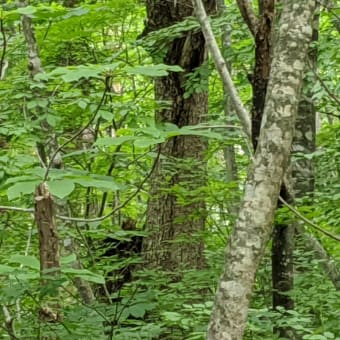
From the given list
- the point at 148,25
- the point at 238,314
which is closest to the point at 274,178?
the point at 238,314

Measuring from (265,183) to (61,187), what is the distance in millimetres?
664

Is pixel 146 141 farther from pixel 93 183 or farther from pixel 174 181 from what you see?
pixel 174 181

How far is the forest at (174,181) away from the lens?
2.02 metres

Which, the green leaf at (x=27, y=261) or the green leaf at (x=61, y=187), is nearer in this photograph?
the green leaf at (x=61, y=187)

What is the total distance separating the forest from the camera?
79.5 inches

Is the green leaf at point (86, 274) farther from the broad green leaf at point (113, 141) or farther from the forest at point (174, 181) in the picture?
the broad green leaf at point (113, 141)

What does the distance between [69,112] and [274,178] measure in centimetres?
263

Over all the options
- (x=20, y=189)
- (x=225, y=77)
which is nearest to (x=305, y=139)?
(x=225, y=77)

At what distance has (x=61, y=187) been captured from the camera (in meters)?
1.90

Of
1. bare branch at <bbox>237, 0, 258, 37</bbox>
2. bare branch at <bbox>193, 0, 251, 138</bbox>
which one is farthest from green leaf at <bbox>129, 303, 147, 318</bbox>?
bare branch at <bbox>237, 0, 258, 37</bbox>

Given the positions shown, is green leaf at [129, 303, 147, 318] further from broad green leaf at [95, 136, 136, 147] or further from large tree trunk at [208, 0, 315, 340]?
broad green leaf at [95, 136, 136, 147]

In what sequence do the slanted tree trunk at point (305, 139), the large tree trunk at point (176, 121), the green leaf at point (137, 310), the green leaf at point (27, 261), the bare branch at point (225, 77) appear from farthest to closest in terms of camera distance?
1. the large tree trunk at point (176, 121)
2. the slanted tree trunk at point (305, 139)
3. the green leaf at point (137, 310)
4. the bare branch at point (225, 77)
5. the green leaf at point (27, 261)

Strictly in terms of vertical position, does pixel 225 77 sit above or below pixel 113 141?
above

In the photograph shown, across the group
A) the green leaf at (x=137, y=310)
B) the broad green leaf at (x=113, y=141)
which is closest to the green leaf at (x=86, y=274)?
the broad green leaf at (x=113, y=141)
